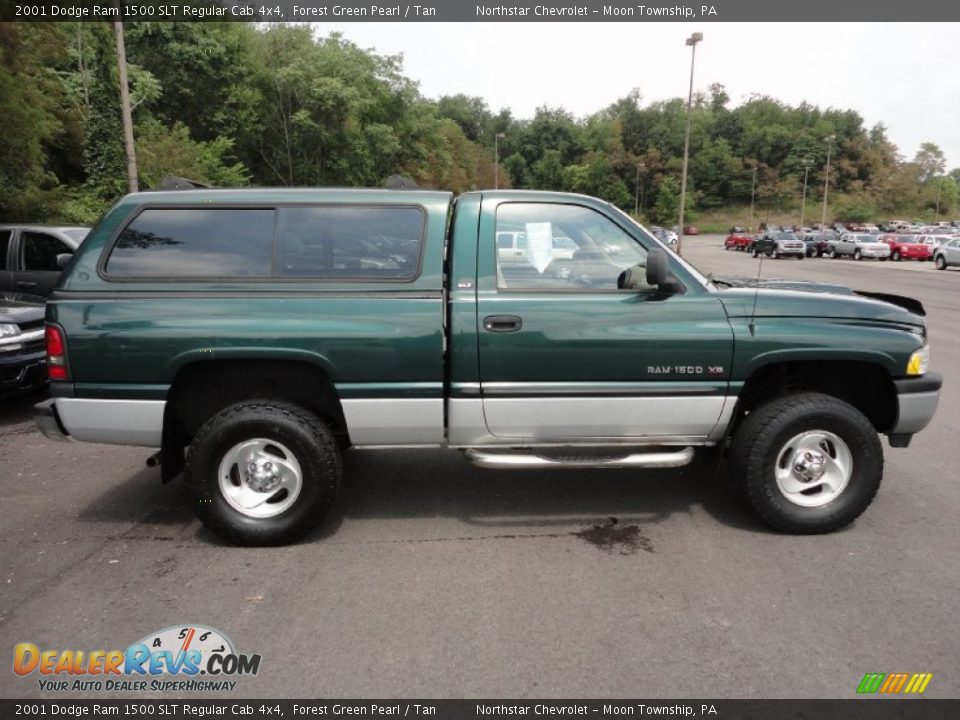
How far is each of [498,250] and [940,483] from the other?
11.9 ft

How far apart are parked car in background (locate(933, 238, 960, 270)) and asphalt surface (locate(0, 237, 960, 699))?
97.9 ft

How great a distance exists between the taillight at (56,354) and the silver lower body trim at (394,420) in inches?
59.4

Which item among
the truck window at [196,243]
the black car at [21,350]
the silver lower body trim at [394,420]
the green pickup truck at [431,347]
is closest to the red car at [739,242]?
the green pickup truck at [431,347]

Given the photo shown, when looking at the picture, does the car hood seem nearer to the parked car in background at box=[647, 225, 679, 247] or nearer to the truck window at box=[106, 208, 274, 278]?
the parked car in background at box=[647, 225, 679, 247]

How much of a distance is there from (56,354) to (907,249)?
4280 cm

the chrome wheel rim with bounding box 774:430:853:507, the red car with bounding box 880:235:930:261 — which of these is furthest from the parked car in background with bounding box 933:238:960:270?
the chrome wheel rim with bounding box 774:430:853:507

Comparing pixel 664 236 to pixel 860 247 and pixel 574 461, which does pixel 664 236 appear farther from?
pixel 574 461

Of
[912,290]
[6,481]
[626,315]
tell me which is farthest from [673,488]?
[912,290]

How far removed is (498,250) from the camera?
3.83 meters

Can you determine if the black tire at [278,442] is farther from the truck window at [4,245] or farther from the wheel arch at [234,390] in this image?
the truck window at [4,245]

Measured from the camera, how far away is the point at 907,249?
37094mm

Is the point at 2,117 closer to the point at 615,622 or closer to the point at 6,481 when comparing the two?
the point at 6,481

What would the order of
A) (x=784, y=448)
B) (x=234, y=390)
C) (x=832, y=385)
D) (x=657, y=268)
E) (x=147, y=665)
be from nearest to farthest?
1. (x=147, y=665)
2. (x=657, y=268)
3. (x=784, y=448)
4. (x=234, y=390)
5. (x=832, y=385)

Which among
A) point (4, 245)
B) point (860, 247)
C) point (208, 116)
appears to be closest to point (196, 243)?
point (4, 245)
